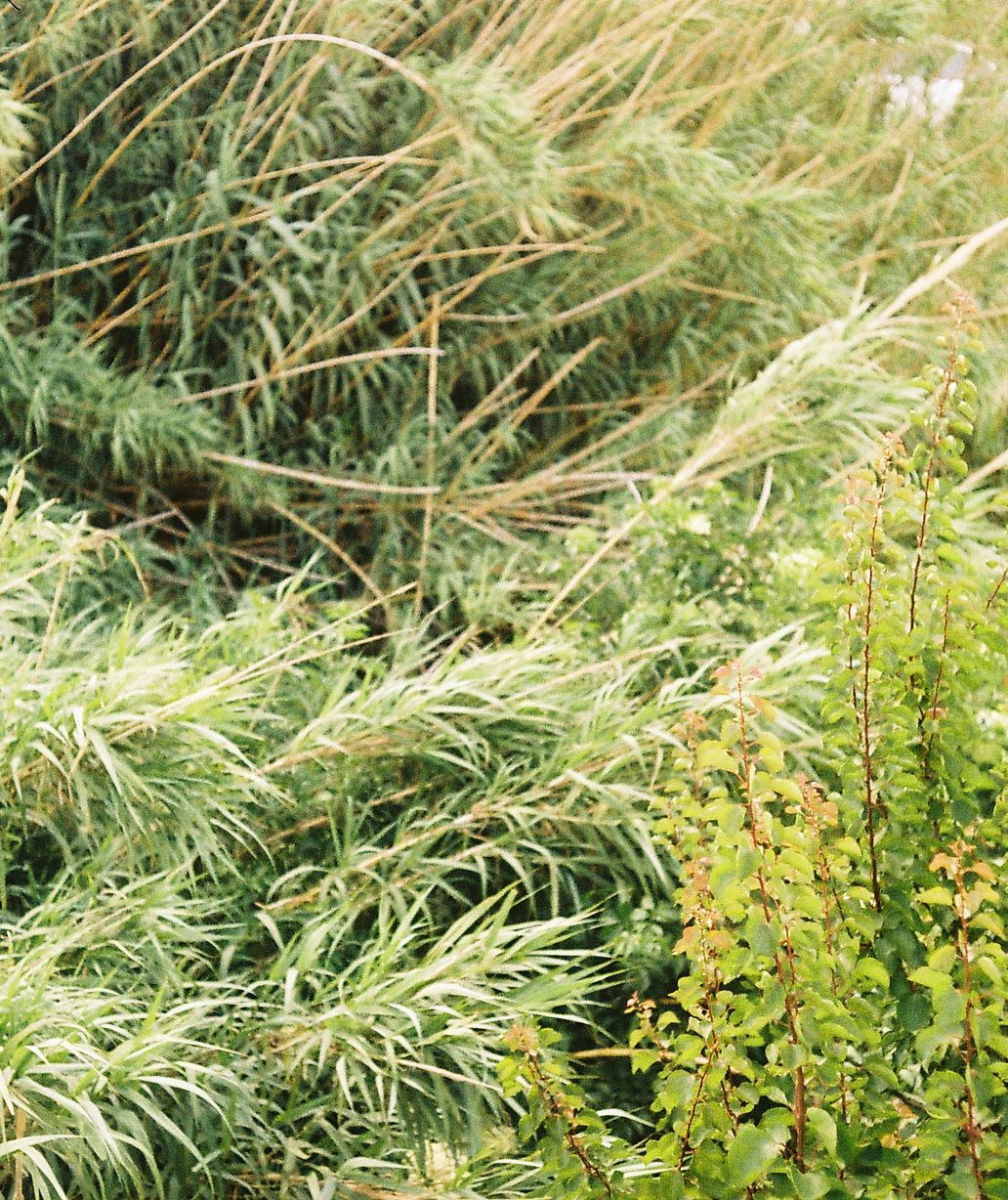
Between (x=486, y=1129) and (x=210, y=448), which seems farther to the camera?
(x=210, y=448)

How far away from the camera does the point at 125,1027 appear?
90.3 inches

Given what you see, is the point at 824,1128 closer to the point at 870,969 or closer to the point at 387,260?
the point at 870,969

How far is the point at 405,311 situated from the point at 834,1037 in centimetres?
283

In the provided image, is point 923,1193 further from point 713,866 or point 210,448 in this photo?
point 210,448

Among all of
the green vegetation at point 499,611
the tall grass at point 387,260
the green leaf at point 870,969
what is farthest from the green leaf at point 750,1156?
the tall grass at point 387,260

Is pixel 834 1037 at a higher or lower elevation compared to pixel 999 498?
lower

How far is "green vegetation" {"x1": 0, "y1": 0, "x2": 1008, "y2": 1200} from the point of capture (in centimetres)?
177

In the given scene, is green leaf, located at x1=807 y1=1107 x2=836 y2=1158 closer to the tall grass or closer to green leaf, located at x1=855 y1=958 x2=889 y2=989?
green leaf, located at x1=855 y1=958 x2=889 y2=989

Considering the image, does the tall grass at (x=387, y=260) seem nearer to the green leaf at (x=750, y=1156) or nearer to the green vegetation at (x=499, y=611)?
the green vegetation at (x=499, y=611)

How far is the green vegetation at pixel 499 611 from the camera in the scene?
1.77 meters

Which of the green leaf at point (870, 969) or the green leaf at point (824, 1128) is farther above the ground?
the green leaf at point (870, 969)

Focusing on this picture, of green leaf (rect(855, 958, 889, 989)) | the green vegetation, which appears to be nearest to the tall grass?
the green vegetation

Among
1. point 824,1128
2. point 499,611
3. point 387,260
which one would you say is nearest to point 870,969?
point 824,1128

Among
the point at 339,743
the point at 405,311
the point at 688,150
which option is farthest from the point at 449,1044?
the point at 688,150
